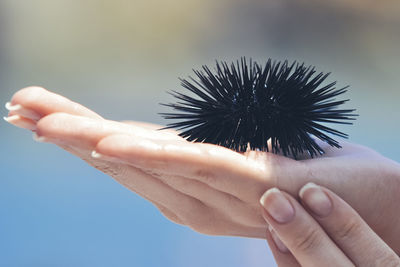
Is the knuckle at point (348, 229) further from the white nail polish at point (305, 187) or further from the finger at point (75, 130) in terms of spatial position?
the finger at point (75, 130)

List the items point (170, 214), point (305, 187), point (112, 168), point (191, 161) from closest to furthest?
point (191, 161)
point (305, 187)
point (112, 168)
point (170, 214)

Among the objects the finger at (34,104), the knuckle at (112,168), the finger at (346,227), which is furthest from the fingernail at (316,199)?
the finger at (34,104)

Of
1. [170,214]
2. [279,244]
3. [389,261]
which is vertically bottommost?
[170,214]

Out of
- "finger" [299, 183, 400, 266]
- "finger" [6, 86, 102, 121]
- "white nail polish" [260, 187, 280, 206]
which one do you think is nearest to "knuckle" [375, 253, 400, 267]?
"finger" [299, 183, 400, 266]

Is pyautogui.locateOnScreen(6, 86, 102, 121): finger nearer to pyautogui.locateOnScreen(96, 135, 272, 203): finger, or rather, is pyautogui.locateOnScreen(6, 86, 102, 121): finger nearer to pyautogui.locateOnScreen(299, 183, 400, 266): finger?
pyautogui.locateOnScreen(96, 135, 272, 203): finger

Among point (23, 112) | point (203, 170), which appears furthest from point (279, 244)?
point (23, 112)

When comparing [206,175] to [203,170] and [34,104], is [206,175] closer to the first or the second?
[203,170]
